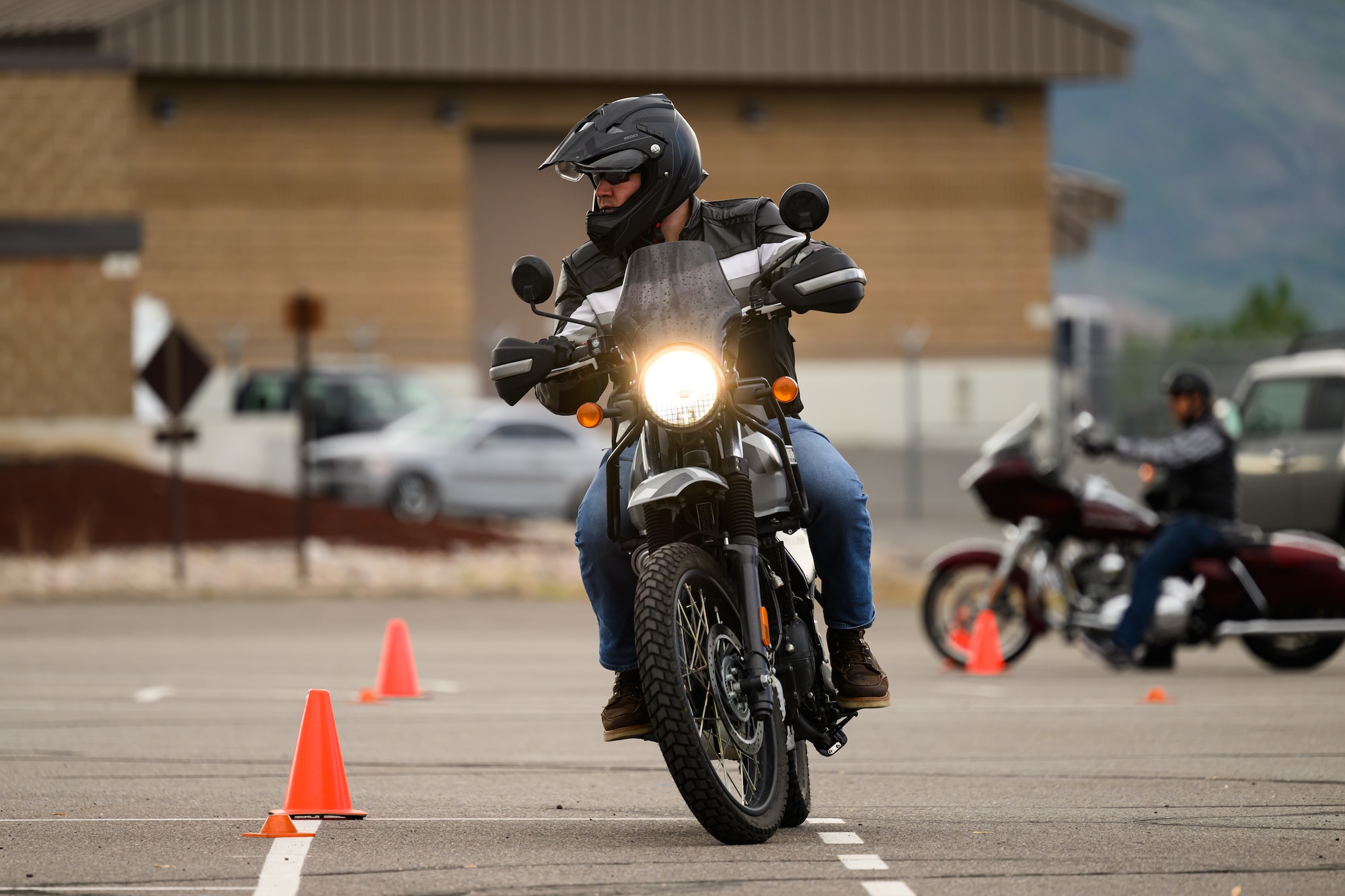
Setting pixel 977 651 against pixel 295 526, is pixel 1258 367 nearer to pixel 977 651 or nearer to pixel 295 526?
pixel 977 651

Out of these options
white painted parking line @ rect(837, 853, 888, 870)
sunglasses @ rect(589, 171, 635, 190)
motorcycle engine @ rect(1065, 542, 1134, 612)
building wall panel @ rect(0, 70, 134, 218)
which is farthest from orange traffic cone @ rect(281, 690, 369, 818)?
building wall panel @ rect(0, 70, 134, 218)

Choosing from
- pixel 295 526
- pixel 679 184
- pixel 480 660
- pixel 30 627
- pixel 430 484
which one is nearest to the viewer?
pixel 679 184

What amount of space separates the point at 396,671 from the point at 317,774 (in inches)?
204

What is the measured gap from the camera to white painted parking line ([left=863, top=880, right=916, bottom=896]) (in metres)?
5.41

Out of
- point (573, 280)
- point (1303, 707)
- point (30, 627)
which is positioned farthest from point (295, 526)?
point (573, 280)

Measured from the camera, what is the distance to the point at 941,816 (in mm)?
6918

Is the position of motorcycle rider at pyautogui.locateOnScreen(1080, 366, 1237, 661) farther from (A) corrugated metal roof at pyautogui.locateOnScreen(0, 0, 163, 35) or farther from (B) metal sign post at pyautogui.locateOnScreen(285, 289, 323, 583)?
(A) corrugated metal roof at pyautogui.locateOnScreen(0, 0, 163, 35)

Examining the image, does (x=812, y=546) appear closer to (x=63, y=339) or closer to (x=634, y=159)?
(x=634, y=159)

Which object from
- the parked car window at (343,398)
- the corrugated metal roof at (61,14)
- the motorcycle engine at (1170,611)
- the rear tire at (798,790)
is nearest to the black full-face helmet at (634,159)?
the rear tire at (798,790)

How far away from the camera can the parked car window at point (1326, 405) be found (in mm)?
18844

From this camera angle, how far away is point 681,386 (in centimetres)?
614

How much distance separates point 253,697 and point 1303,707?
5.60 m

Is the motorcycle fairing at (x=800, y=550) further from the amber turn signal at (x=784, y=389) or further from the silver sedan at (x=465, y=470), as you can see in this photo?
the silver sedan at (x=465, y=470)

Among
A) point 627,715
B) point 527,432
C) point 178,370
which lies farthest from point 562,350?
point 527,432
